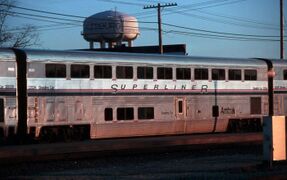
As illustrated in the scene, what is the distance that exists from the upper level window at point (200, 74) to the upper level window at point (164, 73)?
5.32ft

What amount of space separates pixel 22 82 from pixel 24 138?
2.14m

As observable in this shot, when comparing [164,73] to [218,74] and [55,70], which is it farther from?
[55,70]

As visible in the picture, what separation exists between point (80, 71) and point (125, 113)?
286cm

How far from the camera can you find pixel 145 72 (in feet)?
91.8

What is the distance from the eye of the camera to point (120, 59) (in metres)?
27.1

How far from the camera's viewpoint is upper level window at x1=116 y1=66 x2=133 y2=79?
2705cm

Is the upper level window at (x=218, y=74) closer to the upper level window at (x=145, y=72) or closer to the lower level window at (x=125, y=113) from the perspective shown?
the upper level window at (x=145, y=72)

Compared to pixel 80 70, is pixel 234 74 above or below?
below

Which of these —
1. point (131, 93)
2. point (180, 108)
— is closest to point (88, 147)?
point (131, 93)

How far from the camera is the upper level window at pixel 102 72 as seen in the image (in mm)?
26375

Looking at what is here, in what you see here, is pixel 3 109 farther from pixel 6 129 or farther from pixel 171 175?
pixel 171 175

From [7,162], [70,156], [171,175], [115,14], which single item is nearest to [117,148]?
[70,156]

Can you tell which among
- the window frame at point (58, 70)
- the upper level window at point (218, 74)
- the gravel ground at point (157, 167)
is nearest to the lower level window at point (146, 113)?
the window frame at point (58, 70)

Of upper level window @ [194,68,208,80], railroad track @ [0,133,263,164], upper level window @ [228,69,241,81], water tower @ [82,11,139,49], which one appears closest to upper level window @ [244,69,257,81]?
upper level window @ [228,69,241,81]
